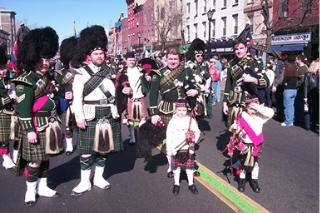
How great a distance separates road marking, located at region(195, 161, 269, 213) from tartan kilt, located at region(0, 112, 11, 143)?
358 cm

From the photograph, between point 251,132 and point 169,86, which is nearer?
point 251,132

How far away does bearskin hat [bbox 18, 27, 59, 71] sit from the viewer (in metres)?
3.92

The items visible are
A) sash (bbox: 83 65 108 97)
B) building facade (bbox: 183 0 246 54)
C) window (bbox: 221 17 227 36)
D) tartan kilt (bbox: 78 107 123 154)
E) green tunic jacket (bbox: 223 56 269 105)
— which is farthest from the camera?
window (bbox: 221 17 227 36)

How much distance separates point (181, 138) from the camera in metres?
4.25

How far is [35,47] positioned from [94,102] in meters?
1.10

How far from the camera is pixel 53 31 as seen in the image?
14.3 ft

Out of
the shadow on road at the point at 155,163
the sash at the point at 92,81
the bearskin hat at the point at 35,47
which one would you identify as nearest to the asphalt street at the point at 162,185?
the shadow on road at the point at 155,163

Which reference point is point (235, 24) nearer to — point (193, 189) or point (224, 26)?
point (224, 26)

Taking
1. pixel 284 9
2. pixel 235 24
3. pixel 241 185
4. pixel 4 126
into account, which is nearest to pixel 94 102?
pixel 4 126

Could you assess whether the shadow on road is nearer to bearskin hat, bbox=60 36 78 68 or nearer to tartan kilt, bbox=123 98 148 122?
tartan kilt, bbox=123 98 148 122

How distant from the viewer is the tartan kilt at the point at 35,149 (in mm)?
3923

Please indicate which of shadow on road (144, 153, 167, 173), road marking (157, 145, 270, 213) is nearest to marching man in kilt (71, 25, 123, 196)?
shadow on road (144, 153, 167, 173)

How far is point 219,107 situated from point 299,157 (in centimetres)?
659

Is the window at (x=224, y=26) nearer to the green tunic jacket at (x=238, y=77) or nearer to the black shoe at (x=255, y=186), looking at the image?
the green tunic jacket at (x=238, y=77)
